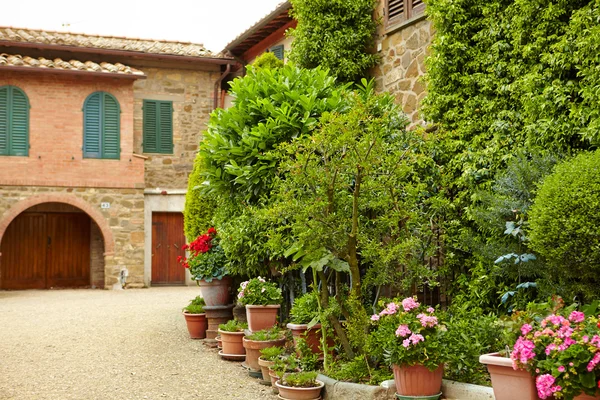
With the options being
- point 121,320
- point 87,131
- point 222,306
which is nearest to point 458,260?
point 222,306

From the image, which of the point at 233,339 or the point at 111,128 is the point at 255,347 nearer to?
the point at 233,339

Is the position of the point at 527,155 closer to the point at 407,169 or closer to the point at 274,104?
the point at 407,169

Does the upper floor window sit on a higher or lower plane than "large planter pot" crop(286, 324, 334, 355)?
higher

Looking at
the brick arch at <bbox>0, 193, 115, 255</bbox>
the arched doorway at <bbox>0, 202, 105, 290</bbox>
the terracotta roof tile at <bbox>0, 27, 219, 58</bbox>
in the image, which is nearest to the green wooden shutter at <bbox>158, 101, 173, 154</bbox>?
the terracotta roof tile at <bbox>0, 27, 219, 58</bbox>

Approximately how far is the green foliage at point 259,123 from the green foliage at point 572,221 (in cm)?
278

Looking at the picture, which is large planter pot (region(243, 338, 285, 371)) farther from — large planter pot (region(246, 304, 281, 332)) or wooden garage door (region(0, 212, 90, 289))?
wooden garage door (region(0, 212, 90, 289))

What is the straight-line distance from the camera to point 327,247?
5949mm

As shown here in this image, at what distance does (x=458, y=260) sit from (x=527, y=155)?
4.18 feet

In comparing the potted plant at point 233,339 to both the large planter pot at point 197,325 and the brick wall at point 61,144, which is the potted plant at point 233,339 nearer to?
the large planter pot at point 197,325

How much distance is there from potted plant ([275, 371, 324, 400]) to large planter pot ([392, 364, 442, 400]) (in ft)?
2.78

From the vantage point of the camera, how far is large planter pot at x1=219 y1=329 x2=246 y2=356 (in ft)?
25.7

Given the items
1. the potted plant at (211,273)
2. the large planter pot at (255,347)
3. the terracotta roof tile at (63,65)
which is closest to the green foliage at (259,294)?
the large planter pot at (255,347)

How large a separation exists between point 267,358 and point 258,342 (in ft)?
1.52

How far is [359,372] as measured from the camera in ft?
18.9
